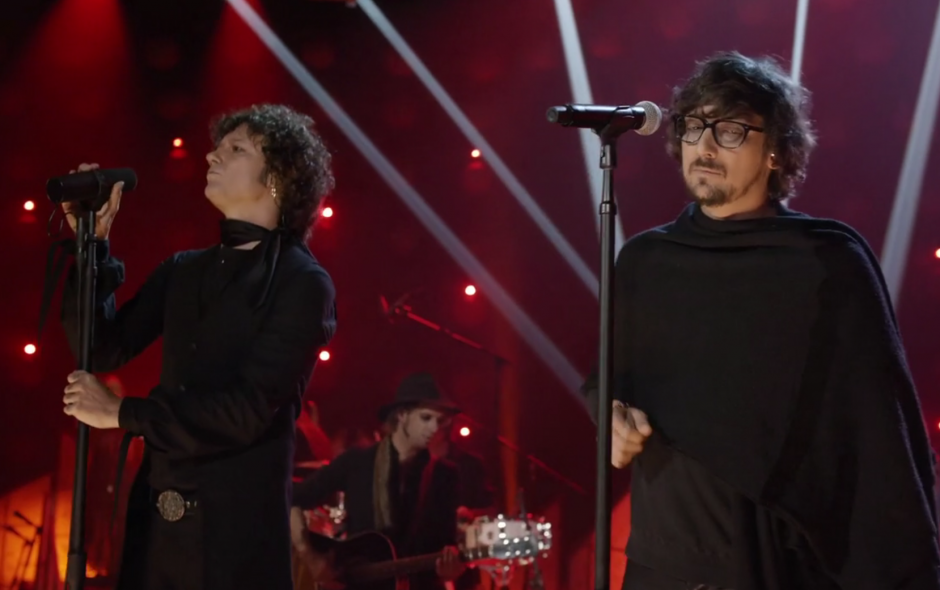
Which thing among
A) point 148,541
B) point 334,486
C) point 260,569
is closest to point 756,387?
point 260,569

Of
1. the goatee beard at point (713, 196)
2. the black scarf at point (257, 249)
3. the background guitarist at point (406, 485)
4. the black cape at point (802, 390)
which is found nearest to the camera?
the black cape at point (802, 390)

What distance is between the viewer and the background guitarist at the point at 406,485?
4.54 metres

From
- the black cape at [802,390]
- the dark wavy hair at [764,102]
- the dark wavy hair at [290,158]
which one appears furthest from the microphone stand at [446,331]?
the black cape at [802,390]

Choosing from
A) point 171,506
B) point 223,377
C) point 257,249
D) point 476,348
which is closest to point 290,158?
point 257,249

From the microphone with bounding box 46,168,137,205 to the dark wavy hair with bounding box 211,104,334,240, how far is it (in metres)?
0.41

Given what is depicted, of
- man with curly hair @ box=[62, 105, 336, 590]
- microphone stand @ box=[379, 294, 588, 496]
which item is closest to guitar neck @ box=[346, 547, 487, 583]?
microphone stand @ box=[379, 294, 588, 496]

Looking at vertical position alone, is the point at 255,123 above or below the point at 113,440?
above

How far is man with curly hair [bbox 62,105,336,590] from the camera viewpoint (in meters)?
2.09

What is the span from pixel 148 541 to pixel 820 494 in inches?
54.2

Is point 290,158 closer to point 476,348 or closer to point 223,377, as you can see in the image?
point 223,377

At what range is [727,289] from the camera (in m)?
→ 1.84

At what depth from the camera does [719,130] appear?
2012 mm

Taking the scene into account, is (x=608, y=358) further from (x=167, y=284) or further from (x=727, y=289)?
(x=167, y=284)

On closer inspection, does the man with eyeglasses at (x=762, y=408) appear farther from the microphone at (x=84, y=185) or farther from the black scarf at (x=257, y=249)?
the microphone at (x=84, y=185)
